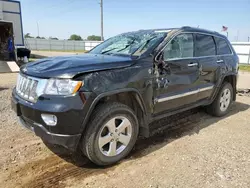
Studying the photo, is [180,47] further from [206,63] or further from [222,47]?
[222,47]

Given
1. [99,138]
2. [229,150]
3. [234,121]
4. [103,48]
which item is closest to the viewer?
[99,138]

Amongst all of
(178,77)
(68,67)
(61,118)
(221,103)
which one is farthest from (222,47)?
(61,118)

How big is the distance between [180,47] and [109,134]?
1959mm

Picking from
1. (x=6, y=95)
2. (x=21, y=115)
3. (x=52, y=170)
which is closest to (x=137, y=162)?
(x=52, y=170)

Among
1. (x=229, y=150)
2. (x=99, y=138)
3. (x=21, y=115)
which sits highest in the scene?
(x=21, y=115)

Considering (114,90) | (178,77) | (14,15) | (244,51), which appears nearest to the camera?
(114,90)

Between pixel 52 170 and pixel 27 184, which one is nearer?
pixel 27 184

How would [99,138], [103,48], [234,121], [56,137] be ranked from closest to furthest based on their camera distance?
[56,137] → [99,138] → [103,48] → [234,121]

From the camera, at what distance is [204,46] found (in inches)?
169

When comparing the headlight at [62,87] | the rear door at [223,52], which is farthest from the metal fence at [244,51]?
the headlight at [62,87]

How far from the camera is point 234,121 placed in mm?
4766

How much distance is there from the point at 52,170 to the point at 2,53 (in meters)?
15.3

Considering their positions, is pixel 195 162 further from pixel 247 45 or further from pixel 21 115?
pixel 247 45

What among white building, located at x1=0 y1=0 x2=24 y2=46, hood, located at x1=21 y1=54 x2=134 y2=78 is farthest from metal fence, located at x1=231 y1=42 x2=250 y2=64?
hood, located at x1=21 y1=54 x2=134 y2=78
